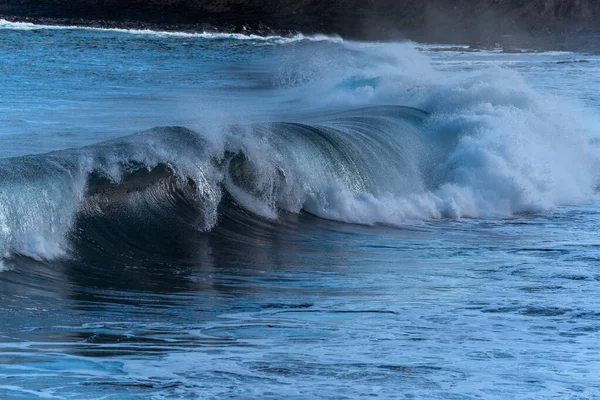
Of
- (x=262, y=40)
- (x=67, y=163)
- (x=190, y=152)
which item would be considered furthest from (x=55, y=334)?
(x=262, y=40)

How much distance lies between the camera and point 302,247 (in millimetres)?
8164

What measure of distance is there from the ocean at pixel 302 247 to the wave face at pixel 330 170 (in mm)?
25

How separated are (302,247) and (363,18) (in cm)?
4530

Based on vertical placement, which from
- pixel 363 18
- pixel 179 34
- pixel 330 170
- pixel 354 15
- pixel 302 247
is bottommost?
pixel 302 247

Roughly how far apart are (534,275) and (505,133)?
5397 mm

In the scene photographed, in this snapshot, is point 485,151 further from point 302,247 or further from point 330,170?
point 302,247

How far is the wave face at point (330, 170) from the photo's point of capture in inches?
299

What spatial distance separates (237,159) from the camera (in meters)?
9.35

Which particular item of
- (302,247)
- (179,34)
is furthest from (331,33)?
(302,247)

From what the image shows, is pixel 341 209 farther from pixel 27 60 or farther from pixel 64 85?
pixel 27 60

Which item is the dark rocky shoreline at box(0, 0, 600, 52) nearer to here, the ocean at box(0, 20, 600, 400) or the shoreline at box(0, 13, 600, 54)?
the shoreline at box(0, 13, 600, 54)

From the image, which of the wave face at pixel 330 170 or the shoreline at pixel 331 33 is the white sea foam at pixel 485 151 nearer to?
the wave face at pixel 330 170

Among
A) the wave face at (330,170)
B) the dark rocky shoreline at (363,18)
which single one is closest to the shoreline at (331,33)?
the dark rocky shoreline at (363,18)

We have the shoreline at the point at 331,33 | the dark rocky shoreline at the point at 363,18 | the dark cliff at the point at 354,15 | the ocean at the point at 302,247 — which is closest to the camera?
the ocean at the point at 302,247
